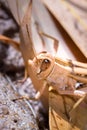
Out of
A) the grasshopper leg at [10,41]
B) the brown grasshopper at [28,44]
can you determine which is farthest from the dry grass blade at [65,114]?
the grasshopper leg at [10,41]

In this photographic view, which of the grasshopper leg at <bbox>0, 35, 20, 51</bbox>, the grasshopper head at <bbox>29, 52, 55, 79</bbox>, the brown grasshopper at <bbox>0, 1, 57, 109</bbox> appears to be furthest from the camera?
the grasshopper leg at <bbox>0, 35, 20, 51</bbox>

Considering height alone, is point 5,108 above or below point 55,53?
below

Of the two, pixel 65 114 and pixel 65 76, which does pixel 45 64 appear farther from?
pixel 65 114

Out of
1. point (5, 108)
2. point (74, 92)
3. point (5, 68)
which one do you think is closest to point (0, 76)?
point (5, 68)

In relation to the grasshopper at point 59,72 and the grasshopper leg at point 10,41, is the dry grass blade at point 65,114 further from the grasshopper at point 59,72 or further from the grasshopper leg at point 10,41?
the grasshopper leg at point 10,41

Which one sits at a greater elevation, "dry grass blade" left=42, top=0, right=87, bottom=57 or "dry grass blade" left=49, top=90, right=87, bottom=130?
"dry grass blade" left=42, top=0, right=87, bottom=57

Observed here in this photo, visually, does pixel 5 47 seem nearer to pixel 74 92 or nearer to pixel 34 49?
pixel 34 49

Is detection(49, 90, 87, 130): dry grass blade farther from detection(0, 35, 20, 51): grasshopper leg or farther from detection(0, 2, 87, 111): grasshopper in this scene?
detection(0, 35, 20, 51): grasshopper leg

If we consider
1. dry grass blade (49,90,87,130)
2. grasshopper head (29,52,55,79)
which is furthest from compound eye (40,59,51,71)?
dry grass blade (49,90,87,130)

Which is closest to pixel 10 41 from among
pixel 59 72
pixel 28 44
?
pixel 28 44
